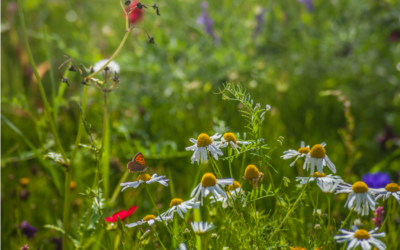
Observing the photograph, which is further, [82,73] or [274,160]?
[274,160]

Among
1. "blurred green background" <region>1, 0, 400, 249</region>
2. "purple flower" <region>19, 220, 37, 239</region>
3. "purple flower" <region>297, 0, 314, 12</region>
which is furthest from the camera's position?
"purple flower" <region>297, 0, 314, 12</region>

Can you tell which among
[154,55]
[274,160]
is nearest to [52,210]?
[274,160]

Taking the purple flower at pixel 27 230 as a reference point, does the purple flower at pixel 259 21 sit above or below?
above

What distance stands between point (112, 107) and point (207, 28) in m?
1.00

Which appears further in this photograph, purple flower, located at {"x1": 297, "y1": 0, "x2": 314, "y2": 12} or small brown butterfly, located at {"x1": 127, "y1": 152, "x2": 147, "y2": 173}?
purple flower, located at {"x1": 297, "y1": 0, "x2": 314, "y2": 12}

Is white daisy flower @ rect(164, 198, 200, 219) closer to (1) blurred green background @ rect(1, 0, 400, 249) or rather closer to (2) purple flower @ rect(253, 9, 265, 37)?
(1) blurred green background @ rect(1, 0, 400, 249)

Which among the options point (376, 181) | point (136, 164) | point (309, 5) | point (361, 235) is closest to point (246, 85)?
point (309, 5)

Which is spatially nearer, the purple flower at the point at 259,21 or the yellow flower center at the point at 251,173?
the yellow flower center at the point at 251,173

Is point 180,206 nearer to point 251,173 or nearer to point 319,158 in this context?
point 251,173

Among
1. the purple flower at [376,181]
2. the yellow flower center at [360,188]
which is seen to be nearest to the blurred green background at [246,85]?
the purple flower at [376,181]

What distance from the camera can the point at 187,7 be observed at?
2.99 m

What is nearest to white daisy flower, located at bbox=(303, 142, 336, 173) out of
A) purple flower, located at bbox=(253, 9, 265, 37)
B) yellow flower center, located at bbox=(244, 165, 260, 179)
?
yellow flower center, located at bbox=(244, 165, 260, 179)

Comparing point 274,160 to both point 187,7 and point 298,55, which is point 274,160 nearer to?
point 298,55

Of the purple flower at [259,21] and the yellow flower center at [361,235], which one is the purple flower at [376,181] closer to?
the yellow flower center at [361,235]
